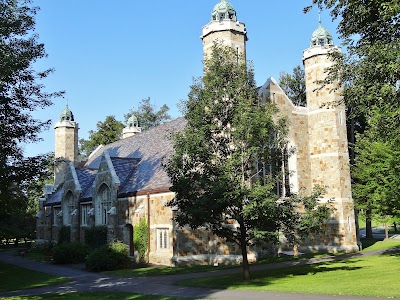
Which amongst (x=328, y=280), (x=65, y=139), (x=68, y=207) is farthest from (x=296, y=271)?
(x=65, y=139)

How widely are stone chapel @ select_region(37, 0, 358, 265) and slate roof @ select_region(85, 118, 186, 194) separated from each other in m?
0.07

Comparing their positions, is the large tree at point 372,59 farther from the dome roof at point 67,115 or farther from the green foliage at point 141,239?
the dome roof at point 67,115

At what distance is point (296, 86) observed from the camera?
52.9 metres

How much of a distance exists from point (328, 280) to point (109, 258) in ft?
40.3

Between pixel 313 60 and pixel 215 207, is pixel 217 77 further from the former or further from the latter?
pixel 313 60

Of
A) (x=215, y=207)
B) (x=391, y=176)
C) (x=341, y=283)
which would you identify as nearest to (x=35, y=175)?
(x=215, y=207)

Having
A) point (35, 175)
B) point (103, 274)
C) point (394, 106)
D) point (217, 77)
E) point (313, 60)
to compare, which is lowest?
point (103, 274)

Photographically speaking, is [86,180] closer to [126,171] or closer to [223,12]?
[126,171]

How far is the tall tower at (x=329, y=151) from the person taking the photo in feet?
91.4

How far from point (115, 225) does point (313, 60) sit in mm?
17744

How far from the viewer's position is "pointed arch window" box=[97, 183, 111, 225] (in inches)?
1176

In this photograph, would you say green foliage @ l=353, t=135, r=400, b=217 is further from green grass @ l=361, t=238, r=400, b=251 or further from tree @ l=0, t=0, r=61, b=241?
tree @ l=0, t=0, r=61, b=241

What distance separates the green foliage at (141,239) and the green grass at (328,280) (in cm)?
859

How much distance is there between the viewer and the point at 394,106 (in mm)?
11164
